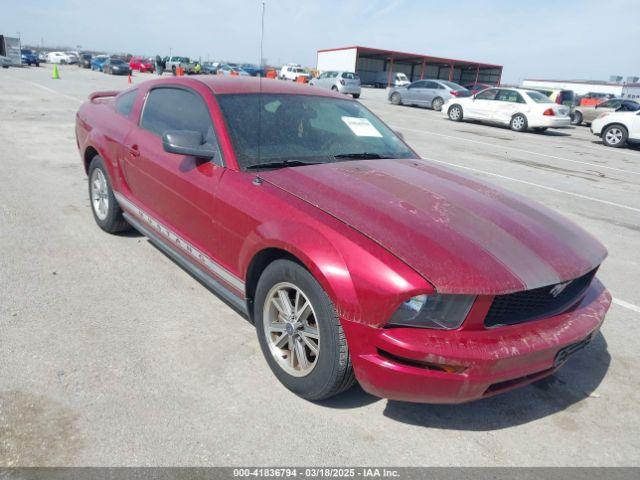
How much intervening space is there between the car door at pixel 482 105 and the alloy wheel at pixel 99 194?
667 inches

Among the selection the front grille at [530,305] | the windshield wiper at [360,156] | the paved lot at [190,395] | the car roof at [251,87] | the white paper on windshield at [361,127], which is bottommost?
the paved lot at [190,395]

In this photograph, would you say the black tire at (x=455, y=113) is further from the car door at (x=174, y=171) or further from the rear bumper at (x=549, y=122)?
the car door at (x=174, y=171)

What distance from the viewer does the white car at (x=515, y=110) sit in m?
17.6

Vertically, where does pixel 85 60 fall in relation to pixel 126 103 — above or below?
below

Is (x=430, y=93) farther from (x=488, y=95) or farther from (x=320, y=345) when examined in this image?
(x=320, y=345)

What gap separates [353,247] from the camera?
7.63 ft

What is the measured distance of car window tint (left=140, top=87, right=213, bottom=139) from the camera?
11.4 feet

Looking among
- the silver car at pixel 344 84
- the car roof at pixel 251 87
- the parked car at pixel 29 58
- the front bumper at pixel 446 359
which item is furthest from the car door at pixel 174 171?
the parked car at pixel 29 58

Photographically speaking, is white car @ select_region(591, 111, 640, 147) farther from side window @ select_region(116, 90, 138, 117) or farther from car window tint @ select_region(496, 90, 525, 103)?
side window @ select_region(116, 90, 138, 117)

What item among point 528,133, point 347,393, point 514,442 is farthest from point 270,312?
point 528,133

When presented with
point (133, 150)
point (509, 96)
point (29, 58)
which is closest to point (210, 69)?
point (29, 58)

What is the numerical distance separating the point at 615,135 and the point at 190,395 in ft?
56.0

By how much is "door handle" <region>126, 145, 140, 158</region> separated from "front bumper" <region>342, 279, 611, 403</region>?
256cm

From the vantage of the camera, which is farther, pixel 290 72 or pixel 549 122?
pixel 290 72
